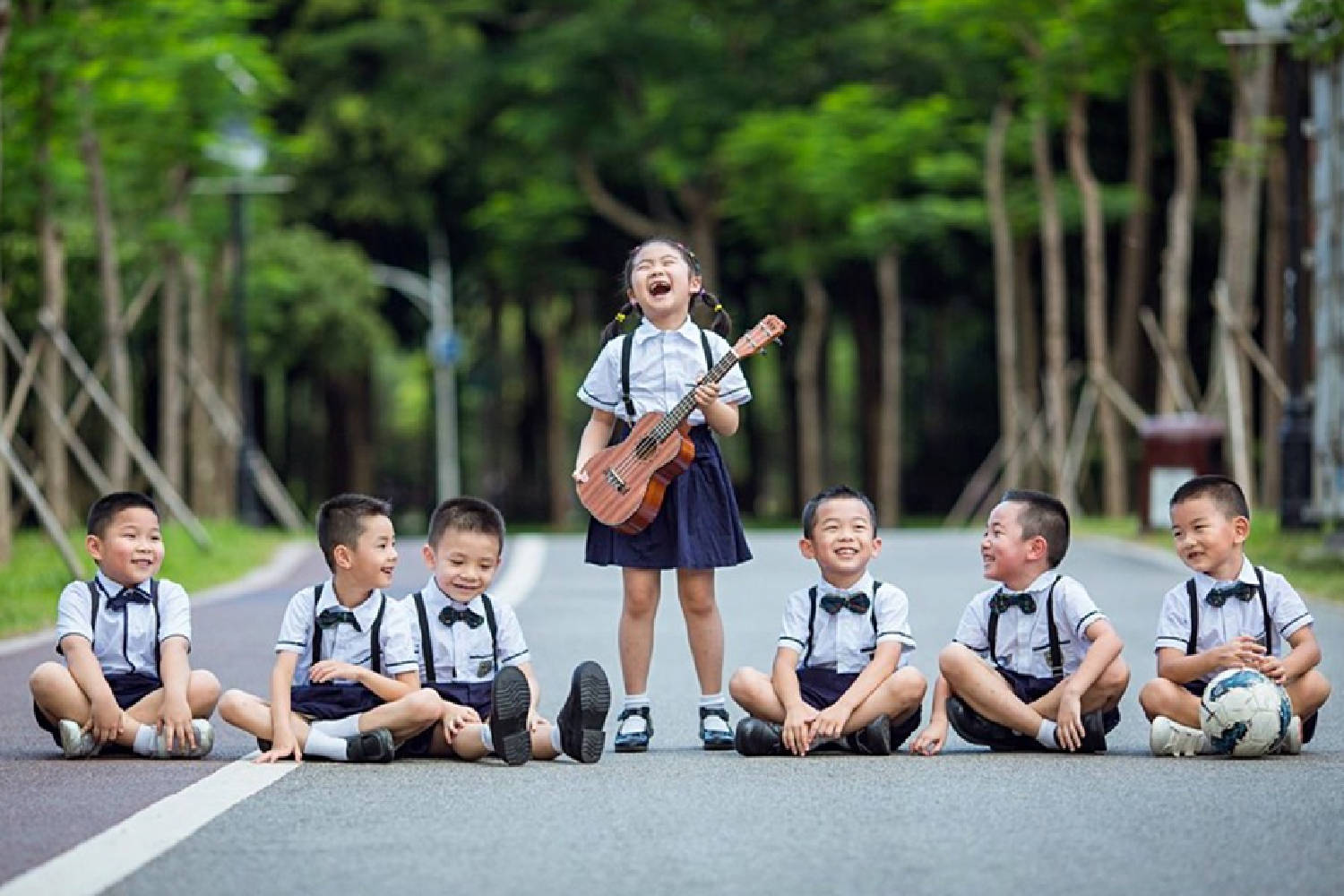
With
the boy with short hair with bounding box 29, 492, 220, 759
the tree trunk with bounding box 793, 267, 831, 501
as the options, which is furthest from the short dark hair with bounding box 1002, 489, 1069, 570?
the tree trunk with bounding box 793, 267, 831, 501

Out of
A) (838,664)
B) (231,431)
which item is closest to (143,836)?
(838,664)

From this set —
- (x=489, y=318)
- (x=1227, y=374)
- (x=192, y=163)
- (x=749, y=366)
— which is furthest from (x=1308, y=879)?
(x=749, y=366)

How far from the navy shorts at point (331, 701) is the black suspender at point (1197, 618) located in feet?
8.66

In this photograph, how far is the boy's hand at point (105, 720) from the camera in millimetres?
9219

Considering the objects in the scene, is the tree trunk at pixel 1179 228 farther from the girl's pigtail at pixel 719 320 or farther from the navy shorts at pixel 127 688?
the navy shorts at pixel 127 688

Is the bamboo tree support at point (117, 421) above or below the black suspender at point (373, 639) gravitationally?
above

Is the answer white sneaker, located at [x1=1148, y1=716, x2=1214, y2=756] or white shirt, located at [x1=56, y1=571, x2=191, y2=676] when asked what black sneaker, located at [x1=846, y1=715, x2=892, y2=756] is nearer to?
white sneaker, located at [x1=1148, y1=716, x2=1214, y2=756]

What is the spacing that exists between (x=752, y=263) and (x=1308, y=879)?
41739 millimetres

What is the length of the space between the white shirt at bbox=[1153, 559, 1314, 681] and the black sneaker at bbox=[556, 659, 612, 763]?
1.84 meters

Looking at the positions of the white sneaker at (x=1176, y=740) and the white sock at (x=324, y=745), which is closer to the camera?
the white sock at (x=324, y=745)

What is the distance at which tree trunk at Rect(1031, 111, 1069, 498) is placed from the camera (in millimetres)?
37094

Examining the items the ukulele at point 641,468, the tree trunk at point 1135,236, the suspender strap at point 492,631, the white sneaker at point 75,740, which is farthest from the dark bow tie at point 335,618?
the tree trunk at point 1135,236

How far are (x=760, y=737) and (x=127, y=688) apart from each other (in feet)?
6.84

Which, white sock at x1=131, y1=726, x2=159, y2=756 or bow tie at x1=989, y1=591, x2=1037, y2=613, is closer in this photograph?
white sock at x1=131, y1=726, x2=159, y2=756
